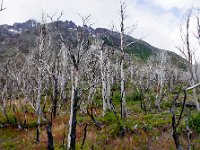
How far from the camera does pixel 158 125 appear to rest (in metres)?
19.7

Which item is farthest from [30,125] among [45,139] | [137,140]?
[137,140]

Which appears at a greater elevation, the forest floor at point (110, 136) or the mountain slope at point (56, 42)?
the mountain slope at point (56, 42)

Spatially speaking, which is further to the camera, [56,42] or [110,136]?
[56,42]

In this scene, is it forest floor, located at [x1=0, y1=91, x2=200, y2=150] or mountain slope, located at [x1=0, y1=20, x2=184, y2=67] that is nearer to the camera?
forest floor, located at [x1=0, y1=91, x2=200, y2=150]

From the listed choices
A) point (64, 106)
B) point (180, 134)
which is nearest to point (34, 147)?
point (180, 134)

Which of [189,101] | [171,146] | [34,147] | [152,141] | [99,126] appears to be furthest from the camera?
[189,101]

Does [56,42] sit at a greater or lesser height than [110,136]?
greater

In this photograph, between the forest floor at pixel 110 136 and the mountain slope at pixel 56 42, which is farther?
the mountain slope at pixel 56 42

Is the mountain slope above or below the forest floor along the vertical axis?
above

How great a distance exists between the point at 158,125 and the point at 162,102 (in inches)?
669

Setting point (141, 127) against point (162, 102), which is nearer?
point (141, 127)

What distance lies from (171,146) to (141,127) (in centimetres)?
501

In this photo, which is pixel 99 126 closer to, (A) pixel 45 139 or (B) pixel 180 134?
(A) pixel 45 139

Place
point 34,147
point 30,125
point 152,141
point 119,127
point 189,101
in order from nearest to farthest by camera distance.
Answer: point 152,141 < point 34,147 < point 119,127 < point 30,125 < point 189,101
